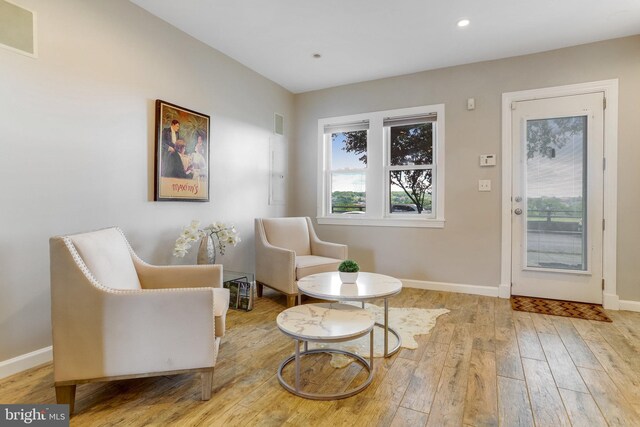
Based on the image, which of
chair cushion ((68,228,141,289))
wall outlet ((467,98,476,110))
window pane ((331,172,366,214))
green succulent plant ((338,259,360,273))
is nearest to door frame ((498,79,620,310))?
wall outlet ((467,98,476,110))

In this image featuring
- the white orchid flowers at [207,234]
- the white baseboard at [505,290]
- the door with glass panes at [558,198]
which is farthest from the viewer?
the white baseboard at [505,290]

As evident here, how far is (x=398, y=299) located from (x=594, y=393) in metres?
1.81

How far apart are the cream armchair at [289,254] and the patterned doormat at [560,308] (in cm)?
183

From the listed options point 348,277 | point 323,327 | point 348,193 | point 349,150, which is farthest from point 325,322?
point 349,150

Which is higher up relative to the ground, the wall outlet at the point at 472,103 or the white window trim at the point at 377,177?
the wall outlet at the point at 472,103

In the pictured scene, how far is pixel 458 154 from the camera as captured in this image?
3674mm

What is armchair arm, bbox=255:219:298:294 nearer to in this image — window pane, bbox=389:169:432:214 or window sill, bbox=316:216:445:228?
window sill, bbox=316:216:445:228

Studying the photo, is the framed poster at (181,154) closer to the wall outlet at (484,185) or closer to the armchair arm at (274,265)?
the armchair arm at (274,265)

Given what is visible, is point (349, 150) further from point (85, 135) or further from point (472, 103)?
point (85, 135)

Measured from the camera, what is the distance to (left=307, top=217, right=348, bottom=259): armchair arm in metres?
3.54

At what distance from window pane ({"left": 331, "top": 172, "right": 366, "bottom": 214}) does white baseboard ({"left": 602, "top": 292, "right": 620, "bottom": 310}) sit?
8.50 feet

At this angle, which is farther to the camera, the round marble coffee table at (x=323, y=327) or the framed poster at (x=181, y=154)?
the framed poster at (x=181, y=154)

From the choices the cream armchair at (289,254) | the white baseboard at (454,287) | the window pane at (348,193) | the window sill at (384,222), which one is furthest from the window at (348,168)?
the white baseboard at (454,287)

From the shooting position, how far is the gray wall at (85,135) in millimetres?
1922
